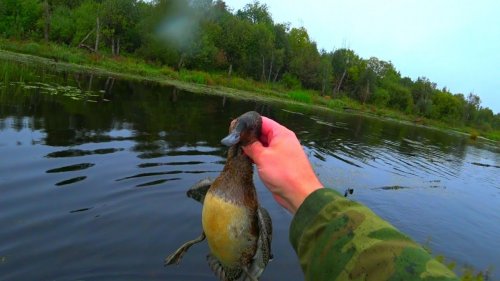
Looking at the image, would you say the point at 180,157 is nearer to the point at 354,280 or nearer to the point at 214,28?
the point at 354,280

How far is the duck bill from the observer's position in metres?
2.35

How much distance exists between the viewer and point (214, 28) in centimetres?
5272

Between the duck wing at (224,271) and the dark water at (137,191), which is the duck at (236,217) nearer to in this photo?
the duck wing at (224,271)

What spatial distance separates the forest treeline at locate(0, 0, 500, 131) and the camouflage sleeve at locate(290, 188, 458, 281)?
43637 millimetres

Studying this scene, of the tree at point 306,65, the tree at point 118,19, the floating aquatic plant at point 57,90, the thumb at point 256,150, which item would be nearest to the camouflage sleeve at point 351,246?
the thumb at point 256,150

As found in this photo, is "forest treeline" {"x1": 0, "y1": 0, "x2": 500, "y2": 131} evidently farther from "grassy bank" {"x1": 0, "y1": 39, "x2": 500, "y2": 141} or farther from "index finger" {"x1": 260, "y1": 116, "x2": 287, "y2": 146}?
"index finger" {"x1": 260, "y1": 116, "x2": 287, "y2": 146}

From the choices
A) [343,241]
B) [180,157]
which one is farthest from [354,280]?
[180,157]

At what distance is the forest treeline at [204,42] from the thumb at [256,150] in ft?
141

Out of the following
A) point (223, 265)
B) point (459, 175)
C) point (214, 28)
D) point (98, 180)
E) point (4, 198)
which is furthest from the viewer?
point (214, 28)

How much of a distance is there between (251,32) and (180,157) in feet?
155

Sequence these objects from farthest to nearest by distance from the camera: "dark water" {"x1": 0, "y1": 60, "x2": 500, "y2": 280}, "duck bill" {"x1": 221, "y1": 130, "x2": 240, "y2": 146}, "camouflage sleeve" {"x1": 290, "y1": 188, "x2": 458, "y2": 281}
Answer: "dark water" {"x1": 0, "y1": 60, "x2": 500, "y2": 280}, "duck bill" {"x1": 221, "y1": 130, "x2": 240, "y2": 146}, "camouflage sleeve" {"x1": 290, "y1": 188, "x2": 458, "y2": 281}

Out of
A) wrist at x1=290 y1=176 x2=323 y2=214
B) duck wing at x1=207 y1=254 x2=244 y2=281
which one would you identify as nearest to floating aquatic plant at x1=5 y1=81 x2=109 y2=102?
duck wing at x1=207 y1=254 x2=244 y2=281

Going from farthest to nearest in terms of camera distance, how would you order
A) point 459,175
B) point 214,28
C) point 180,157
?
point 214,28
point 459,175
point 180,157

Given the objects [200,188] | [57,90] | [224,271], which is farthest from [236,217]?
[57,90]
